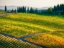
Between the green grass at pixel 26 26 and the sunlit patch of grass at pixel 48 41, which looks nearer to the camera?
the sunlit patch of grass at pixel 48 41

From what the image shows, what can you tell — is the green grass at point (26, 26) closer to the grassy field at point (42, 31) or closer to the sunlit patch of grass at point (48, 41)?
the grassy field at point (42, 31)

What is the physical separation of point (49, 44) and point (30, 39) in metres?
6.62

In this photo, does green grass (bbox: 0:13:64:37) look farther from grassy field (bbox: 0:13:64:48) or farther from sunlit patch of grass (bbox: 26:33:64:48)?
sunlit patch of grass (bbox: 26:33:64:48)

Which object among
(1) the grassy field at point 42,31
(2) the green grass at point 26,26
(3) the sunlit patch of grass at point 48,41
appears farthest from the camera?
(2) the green grass at point 26,26

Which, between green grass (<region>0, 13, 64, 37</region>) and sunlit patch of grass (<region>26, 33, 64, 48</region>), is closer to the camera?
sunlit patch of grass (<region>26, 33, 64, 48</region>)

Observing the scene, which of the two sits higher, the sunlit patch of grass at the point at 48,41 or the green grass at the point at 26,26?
the green grass at the point at 26,26

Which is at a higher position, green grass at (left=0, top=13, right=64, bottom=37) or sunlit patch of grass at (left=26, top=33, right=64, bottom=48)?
green grass at (left=0, top=13, right=64, bottom=37)

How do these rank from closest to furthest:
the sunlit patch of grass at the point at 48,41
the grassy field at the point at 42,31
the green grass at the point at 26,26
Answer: the sunlit patch of grass at the point at 48,41, the grassy field at the point at 42,31, the green grass at the point at 26,26

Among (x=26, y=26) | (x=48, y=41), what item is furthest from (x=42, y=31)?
(x=48, y=41)

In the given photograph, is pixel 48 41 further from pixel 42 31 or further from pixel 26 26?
pixel 26 26

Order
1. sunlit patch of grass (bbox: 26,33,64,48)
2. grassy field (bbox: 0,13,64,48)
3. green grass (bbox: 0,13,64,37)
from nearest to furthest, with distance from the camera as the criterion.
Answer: sunlit patch of grass (bbox: 26,33,64,48)
grassy field (bbox: 0,13,64,48)
green grass (bbox: 0,13,64,37)

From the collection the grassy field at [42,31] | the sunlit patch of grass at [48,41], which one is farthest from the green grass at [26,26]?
the sunlit patch of grass at [48,41]

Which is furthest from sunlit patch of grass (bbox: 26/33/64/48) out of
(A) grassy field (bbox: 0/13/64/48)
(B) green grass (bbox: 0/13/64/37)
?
(B) green grass (bbox: 0/13/64/37)

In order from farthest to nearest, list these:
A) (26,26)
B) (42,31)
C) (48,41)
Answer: (26,26) < (42,31) < (48,41)
